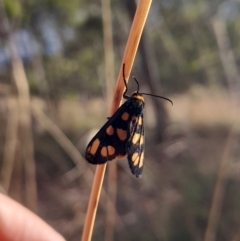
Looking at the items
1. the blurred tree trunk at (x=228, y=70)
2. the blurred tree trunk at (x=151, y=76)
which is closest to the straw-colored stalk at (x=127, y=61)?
the blurred tree trunk at (x=228, y=70)

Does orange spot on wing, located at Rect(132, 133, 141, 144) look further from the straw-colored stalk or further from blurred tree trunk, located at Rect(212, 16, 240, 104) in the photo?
blurred tree trunk, located at Rect(212, 16, 240, 104)

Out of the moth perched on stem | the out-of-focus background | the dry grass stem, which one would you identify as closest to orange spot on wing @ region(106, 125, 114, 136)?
the moth perched on stem

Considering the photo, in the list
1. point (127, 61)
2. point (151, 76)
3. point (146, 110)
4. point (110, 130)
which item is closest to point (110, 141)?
point (110, 130)

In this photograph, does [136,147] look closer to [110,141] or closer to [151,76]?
[110,141]

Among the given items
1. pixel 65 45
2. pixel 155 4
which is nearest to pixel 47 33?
pixel 65 45

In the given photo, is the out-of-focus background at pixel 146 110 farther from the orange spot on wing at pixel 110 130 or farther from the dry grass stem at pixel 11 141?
the orange spot on wing at pixel 110 130

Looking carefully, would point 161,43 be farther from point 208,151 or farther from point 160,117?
point 208,151
